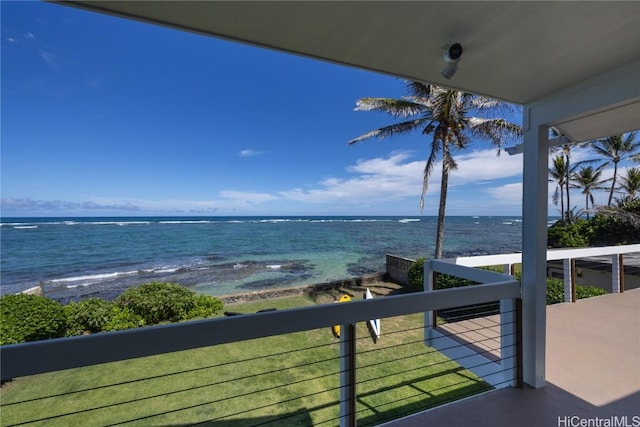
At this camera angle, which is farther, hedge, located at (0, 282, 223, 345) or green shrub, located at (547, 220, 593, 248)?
green shrub, located at (547, 220, 593, 248)

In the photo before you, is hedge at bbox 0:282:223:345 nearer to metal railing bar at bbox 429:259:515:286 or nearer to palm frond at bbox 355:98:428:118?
metal railing bar at bbox 429:259:515:286

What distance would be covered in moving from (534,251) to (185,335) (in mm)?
2292

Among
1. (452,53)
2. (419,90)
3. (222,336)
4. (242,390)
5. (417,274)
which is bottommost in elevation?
(242,390)

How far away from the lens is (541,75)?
174 cm

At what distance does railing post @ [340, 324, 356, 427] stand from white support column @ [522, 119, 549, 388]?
1.47 meters

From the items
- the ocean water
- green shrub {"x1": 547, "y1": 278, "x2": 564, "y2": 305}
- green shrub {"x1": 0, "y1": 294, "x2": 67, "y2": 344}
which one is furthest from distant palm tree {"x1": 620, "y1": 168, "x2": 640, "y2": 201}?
green shrub {"x1": 0, "y1": 294, "x2": 67, "y2": 344}

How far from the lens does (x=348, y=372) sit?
1.51m

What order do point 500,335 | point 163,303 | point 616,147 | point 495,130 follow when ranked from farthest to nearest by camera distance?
point 616,147
point 495,130
point 163,303
point 500,335

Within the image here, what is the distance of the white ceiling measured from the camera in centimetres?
114

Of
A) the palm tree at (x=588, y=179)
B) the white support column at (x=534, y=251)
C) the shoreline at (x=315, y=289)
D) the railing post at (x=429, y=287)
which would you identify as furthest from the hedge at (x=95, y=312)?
the palm tree at (x=588, y=179)

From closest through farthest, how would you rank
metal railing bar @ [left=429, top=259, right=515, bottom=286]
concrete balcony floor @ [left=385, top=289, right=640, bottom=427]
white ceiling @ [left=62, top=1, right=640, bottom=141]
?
white ceiling @ [left=62, top=1, right=640, bottom=141], concrete balcony floor @ [left=385, top=289, right=640, bottom=427], metal railing bar @ [left=429, top=259, right=515, bottom=286]

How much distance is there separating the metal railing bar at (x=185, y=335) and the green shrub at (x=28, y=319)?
16.9 ft

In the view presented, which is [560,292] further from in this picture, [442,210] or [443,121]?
[443,121]

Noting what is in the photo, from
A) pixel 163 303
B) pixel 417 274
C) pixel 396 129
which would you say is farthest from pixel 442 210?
pixel 163 303
